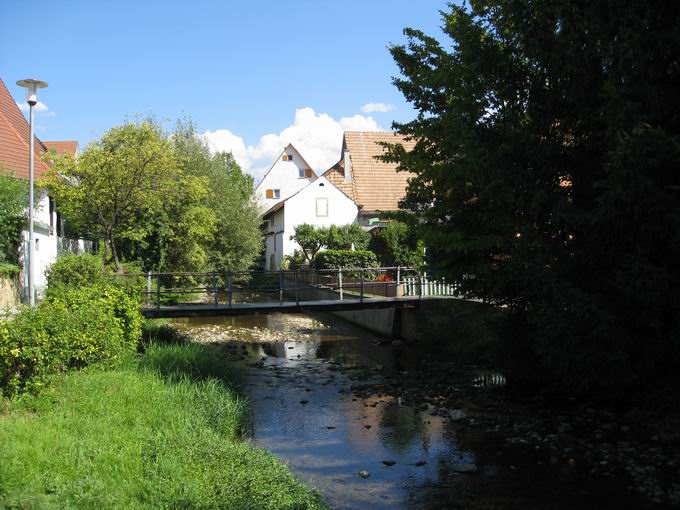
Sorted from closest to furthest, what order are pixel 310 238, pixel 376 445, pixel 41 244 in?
1. pixel 376 445
2. pixel 41 244
3. pixel 310 238

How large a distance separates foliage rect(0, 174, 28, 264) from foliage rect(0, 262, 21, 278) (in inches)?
15.4

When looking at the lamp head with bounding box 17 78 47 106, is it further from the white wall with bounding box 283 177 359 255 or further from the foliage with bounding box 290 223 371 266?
the white wall with bounding box 283 177 359 255

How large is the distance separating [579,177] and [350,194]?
30.8 metres

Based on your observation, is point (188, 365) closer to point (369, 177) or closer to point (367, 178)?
point (367, 178)

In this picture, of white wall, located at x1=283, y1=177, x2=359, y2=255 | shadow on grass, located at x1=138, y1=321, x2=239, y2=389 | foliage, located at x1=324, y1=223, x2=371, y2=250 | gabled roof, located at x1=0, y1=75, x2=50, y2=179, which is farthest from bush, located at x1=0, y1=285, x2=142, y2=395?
white wall, located at x1=283, y1=177, x2=359, y2=255

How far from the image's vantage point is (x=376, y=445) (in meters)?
9.64

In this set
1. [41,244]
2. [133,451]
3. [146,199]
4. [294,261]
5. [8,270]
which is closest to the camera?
[133,451]

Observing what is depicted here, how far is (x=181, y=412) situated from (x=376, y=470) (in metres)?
2.89

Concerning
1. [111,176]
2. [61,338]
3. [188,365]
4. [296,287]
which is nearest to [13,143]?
[111,176]

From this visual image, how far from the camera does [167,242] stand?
25391mm

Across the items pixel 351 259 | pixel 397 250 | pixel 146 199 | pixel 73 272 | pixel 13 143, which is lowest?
pixel 73 272

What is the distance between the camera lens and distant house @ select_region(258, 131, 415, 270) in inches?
1540

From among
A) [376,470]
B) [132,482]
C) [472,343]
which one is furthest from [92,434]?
[472,343]

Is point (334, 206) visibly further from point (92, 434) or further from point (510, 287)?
point (92, 434)
